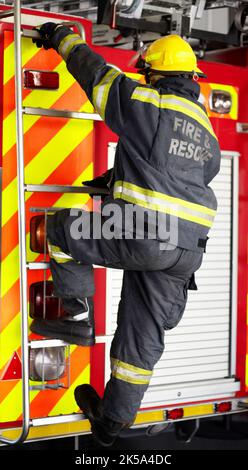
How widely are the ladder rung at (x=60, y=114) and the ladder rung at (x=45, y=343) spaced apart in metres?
1.10

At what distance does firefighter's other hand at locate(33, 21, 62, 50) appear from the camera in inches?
159

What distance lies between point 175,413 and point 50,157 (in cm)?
160

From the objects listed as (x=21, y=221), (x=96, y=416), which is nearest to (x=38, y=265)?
(x=21, y=221)

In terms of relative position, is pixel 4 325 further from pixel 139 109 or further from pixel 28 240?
pixel 139 109

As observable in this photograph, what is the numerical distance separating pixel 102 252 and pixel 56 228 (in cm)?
25

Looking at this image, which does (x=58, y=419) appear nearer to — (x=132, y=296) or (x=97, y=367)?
(x=97, y=367)

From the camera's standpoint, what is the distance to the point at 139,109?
3887mm

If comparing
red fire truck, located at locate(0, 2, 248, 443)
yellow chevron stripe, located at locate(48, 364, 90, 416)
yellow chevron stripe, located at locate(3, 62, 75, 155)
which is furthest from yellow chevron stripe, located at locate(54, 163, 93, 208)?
yellow chevron stripe, located at locate(48, 364, 90, 416)

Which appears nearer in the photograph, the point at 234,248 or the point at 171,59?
the point at 171,59

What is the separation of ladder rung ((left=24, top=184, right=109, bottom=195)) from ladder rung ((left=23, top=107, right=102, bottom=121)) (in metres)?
0.35

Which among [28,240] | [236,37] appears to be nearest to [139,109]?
[28,240]

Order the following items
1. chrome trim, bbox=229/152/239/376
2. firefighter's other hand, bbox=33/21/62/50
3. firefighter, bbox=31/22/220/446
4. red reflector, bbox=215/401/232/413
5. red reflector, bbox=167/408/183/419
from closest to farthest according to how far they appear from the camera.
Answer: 1. firefighter, bbox=31/22/220/446
2. firefighter's other hand, bbox=33/21/62/50
3. red reflector, bbox=167/408/183/419
4. red reflector, bbox=215/401/232/413
5. chrome trim, bbox=229/152/239/376

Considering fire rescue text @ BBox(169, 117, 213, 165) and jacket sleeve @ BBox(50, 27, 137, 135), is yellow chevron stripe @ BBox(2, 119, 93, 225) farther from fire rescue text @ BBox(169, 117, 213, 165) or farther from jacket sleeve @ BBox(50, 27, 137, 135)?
fire rescue text @ BBox(169, 117, 213, 165)

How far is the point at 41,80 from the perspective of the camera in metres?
4.16
